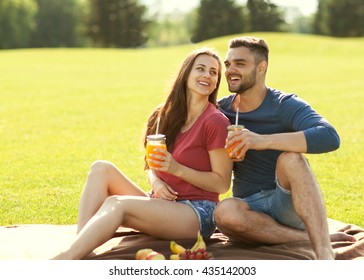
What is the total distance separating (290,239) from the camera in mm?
5105

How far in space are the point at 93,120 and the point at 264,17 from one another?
54551 millimetres

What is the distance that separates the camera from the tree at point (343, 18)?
68.1m

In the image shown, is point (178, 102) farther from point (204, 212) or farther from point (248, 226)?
point (248, 226)

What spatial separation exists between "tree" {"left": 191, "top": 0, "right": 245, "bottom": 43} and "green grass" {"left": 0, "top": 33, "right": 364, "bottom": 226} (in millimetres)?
32887

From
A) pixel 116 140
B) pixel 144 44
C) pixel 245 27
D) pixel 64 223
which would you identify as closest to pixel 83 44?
pixel 144 44

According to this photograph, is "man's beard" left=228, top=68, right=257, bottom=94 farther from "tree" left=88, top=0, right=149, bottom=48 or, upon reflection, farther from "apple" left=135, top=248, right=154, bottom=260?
"tree" left=88, top=0, right=149, bottom=48

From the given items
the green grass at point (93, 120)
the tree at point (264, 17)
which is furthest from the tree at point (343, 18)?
the green grass at point (93, 120)

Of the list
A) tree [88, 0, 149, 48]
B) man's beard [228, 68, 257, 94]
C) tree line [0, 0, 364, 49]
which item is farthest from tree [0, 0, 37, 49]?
man's beard [228, 68, 257, 94]

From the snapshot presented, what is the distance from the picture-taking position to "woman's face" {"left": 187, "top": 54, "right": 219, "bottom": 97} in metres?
5.15

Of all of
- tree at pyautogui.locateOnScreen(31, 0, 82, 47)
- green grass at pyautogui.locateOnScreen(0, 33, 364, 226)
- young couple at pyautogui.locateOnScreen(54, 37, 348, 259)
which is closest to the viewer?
young couple at pyautogui.locateOnScreen(54, 37, 348, 259)

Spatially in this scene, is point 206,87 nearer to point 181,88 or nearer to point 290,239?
point 181,88

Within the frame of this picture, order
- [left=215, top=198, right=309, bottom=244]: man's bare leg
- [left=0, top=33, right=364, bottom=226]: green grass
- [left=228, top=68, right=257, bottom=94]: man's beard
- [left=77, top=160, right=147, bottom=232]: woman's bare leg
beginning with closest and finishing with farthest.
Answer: [left=215, top=198, right=309, bottom=244]: man's bare leg
[left=77, top=160, right=147, bottom=232]: woman's bare leg
[left=228, top=68, right=257, bottom=94]: man's beard
[left=0, top=33, right=364, bottom=226]: green grass

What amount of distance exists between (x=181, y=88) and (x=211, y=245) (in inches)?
47.7

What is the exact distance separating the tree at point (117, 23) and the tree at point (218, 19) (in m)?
6.79
